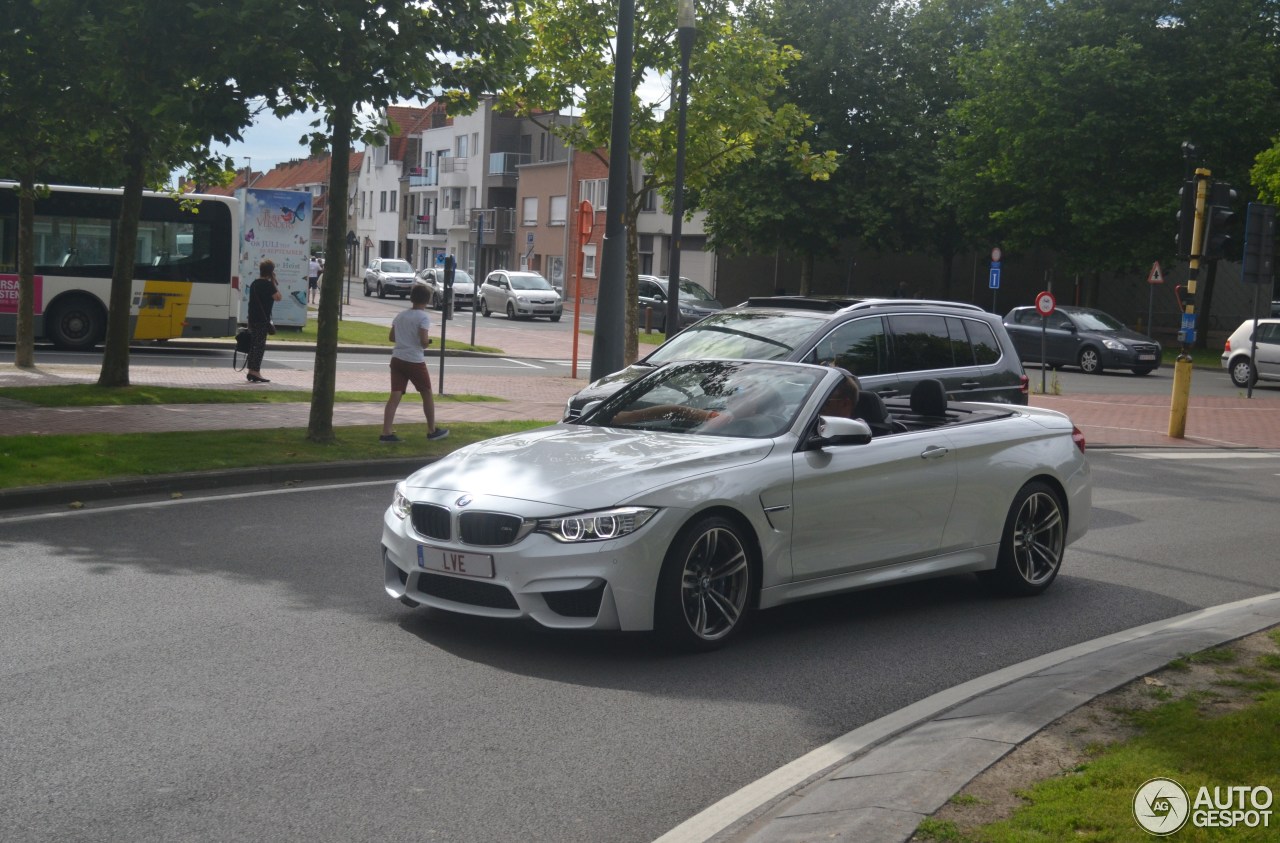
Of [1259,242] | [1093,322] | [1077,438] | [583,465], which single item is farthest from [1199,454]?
[1093,322]

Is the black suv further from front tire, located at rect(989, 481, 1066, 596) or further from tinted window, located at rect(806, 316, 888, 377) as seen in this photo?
front tire, located at rect(989, 481, 1066, 596)

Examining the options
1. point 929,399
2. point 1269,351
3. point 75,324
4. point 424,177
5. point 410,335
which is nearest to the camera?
point 929,399

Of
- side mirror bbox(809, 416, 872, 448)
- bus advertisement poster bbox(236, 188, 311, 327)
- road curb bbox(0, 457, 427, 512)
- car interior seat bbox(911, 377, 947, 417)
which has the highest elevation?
bus advertisement poster bbox(236, 188, 311, 327)

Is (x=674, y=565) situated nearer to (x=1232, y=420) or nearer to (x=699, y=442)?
(x=699, y=442)

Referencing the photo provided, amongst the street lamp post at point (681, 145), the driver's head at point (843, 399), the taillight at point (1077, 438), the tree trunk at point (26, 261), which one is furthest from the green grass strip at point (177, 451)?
the tree trunk at point (26, 261)

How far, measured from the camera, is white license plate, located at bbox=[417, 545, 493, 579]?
6.68 meters

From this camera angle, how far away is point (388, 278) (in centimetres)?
6994

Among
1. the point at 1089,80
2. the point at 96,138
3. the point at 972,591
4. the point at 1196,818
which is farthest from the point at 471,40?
the point at 1089,80

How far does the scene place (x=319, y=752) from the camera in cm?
528

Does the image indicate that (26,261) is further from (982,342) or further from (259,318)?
(982,342)

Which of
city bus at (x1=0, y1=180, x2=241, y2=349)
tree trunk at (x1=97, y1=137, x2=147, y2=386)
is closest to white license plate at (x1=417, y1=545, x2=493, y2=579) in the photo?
tree trunk at (x1=97, y1=137, x2=147, y2=386)

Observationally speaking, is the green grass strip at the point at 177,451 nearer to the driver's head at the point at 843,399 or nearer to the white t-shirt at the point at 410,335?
the white t-shirt at the point at 410,335

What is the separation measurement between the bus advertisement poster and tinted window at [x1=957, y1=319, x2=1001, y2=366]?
23758mm

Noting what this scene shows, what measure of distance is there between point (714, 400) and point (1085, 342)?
31510 mm
